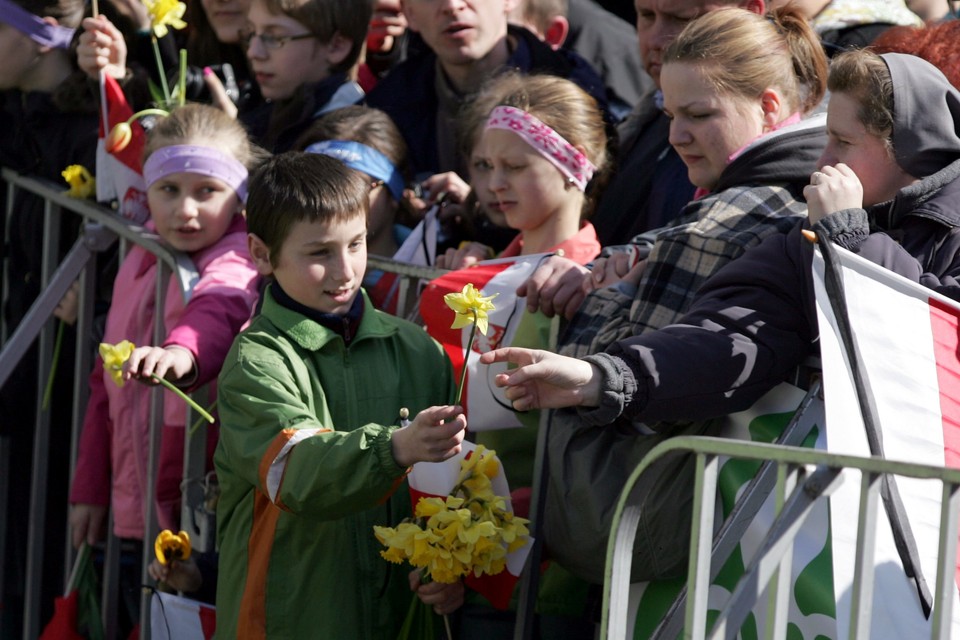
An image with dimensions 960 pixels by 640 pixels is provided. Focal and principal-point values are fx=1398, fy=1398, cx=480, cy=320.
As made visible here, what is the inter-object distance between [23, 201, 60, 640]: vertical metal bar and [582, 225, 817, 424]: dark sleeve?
9.01 feet

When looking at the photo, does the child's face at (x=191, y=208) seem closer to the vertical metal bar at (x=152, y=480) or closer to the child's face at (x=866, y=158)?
the vertical metal bar at (x=152, y=480)

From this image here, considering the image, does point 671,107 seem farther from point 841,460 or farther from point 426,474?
point 841,460

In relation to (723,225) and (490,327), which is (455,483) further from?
(723,225)

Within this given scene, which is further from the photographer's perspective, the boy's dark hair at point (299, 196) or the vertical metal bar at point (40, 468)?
the vertical metal bar at point (40, 468)

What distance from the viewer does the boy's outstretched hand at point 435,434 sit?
2838mm

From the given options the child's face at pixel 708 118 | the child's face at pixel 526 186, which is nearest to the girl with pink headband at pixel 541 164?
the child's face at pixel 526 186

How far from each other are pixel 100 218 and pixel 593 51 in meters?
2.05

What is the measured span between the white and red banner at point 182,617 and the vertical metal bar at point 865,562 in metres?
2.00

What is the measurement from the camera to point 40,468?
495 centimetres

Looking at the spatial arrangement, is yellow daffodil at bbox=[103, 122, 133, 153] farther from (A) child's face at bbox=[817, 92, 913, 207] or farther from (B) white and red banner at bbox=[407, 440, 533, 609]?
(A) child's face at bbox=[817, 92, 913, 207]

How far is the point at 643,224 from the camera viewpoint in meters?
4.12

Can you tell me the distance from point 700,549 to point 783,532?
144 mm

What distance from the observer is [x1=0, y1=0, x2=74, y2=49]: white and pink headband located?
18.0ft

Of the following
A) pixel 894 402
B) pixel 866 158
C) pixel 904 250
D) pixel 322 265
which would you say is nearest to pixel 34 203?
pixel 322 265
